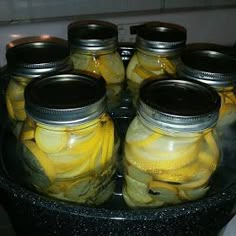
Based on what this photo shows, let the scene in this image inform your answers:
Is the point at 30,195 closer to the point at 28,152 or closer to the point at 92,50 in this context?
the point at 28,152

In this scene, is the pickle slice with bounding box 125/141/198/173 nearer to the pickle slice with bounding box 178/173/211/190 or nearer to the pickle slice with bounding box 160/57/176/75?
the pickle slice with bounding box 178/173/211/190

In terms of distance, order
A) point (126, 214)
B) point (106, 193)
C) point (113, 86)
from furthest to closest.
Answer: point (113, 86)
point (106, 193)
point (126, 214)

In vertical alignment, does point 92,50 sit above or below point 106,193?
above

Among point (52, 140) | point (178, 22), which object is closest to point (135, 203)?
point (52, 140)

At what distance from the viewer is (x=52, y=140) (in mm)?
396

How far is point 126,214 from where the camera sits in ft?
1.16

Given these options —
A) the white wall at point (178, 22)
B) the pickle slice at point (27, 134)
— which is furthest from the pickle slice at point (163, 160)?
the white wall at point (178, 22)

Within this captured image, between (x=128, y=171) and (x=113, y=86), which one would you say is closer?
(x=128, y=171)

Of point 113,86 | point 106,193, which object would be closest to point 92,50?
point 113,86

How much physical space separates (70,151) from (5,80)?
198 millimetres

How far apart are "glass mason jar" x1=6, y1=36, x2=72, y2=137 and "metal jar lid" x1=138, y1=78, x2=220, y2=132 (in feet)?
0.38

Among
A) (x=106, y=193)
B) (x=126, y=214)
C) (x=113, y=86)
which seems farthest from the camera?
(x=113, y=86)

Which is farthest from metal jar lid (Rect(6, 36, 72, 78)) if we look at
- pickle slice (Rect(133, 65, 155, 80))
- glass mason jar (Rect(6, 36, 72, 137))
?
pickle slice (Rect(133, 65, 155, 80))

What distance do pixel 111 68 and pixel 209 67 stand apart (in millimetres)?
131
